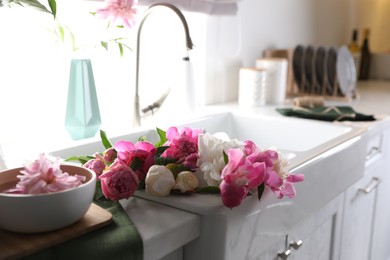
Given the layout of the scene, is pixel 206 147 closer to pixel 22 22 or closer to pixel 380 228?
pixel 22 22

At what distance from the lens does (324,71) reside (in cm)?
229

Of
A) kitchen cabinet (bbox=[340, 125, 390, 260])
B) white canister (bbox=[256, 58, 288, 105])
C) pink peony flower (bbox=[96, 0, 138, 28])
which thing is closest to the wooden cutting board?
pink peony flower (bbox=[96, 0, 138, 28])

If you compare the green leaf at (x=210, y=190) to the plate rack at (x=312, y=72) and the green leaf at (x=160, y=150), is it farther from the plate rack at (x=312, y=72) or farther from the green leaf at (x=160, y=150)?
the plate rack at (x=312, y=72)

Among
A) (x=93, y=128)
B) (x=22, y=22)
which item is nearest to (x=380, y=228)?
(x=93, y=128)

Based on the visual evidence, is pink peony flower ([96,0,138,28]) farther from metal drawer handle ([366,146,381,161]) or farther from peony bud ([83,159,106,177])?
metal drawer handle ([366,146,381,161])

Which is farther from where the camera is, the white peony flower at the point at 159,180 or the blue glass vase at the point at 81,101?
the blue glass vase at the point at 81,101

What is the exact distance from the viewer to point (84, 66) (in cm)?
118

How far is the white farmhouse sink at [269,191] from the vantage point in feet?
2.42

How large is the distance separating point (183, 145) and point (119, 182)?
0.16 metres

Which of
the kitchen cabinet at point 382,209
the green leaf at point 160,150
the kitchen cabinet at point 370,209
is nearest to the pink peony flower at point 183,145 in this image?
the green leaf at point 160,150

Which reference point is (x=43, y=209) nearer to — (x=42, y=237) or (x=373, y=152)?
(x=42, y=237)

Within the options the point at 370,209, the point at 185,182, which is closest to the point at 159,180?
the point at 185,182

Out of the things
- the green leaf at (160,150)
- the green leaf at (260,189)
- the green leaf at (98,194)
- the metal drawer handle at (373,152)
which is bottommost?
the metal drawer handle at (373,152)

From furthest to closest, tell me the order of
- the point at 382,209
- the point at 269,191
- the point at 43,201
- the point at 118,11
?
the point at 382,209, the point at 118,11, the point at 269,191, the point at 43,201
